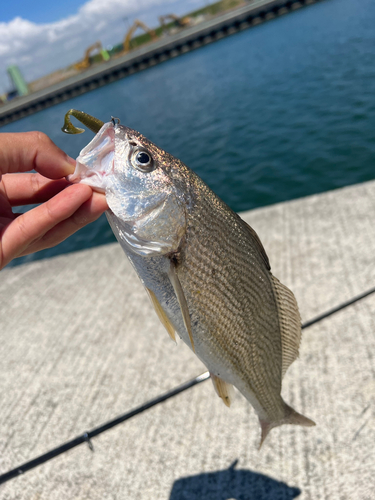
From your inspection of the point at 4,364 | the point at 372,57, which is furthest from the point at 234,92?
the point at 4,364

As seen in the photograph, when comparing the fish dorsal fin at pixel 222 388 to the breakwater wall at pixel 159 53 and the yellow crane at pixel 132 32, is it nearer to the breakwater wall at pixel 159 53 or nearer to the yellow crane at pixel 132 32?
the breakwater wall at pixel 159 53

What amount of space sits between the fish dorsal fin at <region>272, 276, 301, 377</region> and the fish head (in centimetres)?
58

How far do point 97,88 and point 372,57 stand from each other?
40357 mm

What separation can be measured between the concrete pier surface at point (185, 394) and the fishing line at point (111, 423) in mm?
172

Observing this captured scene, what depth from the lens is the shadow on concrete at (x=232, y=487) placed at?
2.11 m

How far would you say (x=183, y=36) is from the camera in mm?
49188

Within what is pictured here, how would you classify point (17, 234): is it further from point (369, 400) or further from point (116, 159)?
point (369, 400)

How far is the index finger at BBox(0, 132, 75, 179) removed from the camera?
1.53 m

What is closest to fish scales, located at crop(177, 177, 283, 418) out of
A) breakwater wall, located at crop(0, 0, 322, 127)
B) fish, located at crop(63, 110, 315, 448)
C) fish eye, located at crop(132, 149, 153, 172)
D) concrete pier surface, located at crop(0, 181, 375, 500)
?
fish, located at crop(63, 110, 315, 448)

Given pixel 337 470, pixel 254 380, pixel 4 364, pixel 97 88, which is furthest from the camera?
pixel 97 88

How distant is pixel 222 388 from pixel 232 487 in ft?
2.73

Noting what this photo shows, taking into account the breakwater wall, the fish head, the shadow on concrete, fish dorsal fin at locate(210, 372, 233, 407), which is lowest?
the shadow on concrete

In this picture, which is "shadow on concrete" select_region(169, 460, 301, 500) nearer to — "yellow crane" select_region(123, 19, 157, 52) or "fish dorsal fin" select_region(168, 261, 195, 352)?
"fish dorsal fin" select_region(168, 261, 195, 352)

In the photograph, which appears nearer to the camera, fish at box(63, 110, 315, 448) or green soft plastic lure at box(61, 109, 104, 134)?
green soft plastic lure at box(61, 109, 104, 134)
